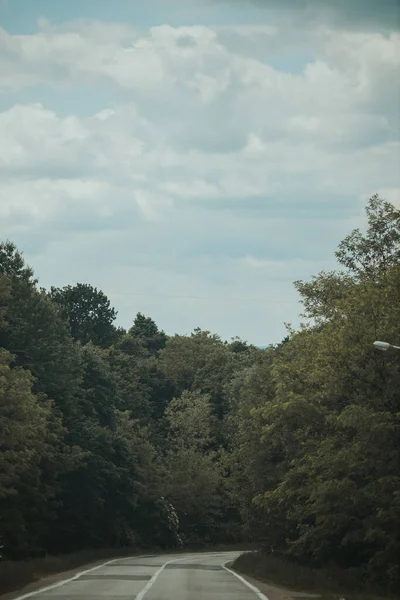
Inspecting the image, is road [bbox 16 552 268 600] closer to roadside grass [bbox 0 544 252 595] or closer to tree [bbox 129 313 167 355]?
roadside grass [bbox 0 544 252 595]

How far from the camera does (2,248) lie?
6550 centimetres

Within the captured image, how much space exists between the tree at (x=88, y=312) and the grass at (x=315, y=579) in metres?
76.3

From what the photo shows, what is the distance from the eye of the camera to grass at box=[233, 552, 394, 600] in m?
28.2

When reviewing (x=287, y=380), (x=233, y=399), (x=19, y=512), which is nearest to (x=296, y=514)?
(x=287, y=380)

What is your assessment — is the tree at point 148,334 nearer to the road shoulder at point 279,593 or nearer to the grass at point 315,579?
the grass at point 315,579

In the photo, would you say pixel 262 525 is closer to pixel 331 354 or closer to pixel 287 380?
pixel 287 380

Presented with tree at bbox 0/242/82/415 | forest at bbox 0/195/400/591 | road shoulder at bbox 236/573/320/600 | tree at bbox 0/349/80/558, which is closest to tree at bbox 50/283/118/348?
forest at bbox 0/195/400/591

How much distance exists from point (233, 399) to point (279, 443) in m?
50.4

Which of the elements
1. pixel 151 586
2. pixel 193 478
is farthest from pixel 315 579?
pixel 193 478

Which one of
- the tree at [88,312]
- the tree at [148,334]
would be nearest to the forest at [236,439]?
the tree at [88,312]

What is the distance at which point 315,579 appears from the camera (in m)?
33.1

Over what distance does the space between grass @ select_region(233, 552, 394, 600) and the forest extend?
63 centimetres

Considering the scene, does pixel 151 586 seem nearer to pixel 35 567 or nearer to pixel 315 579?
pixel 315 579

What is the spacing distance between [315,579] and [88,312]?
87.7 metres
